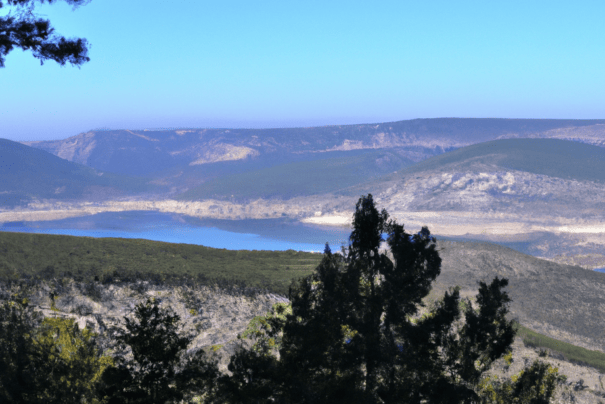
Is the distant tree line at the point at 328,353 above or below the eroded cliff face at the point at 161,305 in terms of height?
above

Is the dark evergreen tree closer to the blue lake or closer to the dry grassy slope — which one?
the dry grassy slope

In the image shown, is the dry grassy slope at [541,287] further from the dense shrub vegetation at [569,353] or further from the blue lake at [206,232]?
the blue lake at [206,232]

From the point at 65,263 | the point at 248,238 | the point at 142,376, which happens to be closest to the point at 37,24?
the point at 142,376

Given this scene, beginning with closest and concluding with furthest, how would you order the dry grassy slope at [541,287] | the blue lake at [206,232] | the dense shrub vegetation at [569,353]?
the dense shrub vegetation at [569,353]
the dry grassy slope at [541,287]
the blue lake at [206,232]

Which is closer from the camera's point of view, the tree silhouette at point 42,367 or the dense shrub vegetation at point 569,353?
the tree silhouette at point 42,367

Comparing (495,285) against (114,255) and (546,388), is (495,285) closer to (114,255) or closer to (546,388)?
(546,388)

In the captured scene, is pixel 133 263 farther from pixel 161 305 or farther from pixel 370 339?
pixel 370 339

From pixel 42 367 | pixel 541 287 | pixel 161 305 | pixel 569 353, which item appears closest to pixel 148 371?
pixel 42 367

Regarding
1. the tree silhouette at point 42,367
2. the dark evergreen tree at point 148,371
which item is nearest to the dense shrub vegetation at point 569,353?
the dark evergreen tree at point 148,371
